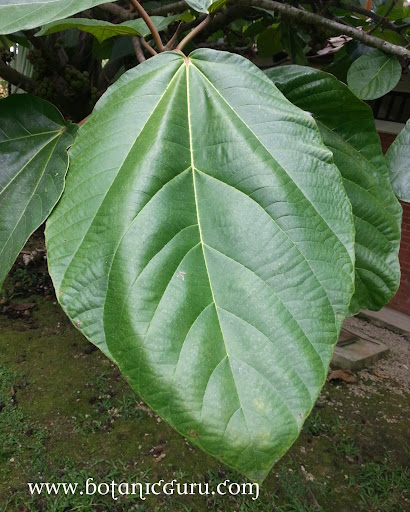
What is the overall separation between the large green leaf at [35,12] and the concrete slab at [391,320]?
312cm

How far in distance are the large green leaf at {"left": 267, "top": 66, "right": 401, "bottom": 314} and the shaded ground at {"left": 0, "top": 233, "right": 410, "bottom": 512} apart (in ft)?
3.78

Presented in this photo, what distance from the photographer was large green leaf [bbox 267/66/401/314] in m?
0.61

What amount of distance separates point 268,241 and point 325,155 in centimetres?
12

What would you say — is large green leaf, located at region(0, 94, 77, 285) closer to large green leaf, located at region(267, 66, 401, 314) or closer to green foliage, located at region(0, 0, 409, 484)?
green foliage, located at region(0, 0, 409, 484)

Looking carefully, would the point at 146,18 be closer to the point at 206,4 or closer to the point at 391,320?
the point at 206,4

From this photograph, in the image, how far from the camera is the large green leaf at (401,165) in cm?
63

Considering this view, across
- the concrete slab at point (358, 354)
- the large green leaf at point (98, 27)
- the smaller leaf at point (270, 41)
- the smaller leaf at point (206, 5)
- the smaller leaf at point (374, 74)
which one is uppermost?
the smaller leaf at point (206, 5)

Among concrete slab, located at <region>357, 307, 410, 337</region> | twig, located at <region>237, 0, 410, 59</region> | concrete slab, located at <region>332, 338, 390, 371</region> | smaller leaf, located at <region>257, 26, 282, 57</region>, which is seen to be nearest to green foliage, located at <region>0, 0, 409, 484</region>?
twig, located at <region>237, 0, 410, 59</region>

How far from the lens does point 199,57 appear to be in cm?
55

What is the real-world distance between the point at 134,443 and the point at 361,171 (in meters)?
1.66

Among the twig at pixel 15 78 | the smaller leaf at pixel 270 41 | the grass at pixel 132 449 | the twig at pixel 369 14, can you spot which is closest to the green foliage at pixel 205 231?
the twig at pixel 369 14

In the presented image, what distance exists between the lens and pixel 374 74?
85 cm

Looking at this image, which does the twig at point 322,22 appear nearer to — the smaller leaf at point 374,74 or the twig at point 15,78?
the smaller leaf at point 374,74

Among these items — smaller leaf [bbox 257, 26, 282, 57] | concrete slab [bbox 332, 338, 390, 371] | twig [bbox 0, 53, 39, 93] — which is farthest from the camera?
concrete slab [bbox 332, 338, 390, 371]
